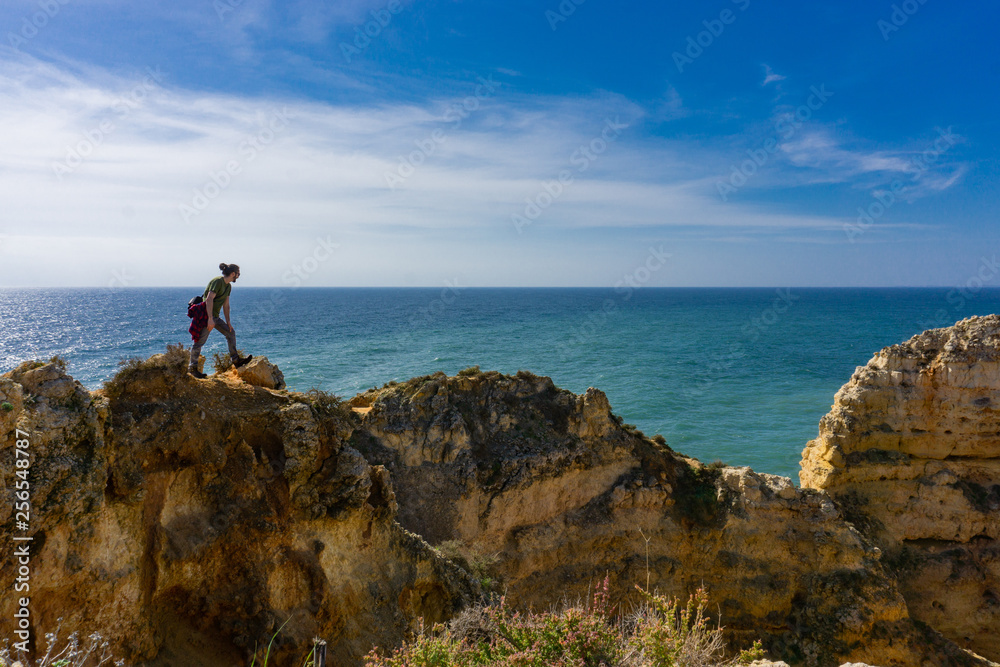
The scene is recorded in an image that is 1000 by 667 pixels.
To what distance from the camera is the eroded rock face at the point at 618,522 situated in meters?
16.4

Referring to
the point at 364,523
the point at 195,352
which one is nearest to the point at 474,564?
the point at 364,523

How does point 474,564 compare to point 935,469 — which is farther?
point 935,469

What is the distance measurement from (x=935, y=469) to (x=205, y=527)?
23054 millimetres

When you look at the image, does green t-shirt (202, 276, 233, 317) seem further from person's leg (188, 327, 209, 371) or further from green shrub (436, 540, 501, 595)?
green shrub (436, 540, 501, 595)

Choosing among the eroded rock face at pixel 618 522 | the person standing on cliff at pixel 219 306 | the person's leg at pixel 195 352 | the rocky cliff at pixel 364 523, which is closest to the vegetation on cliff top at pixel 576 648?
the rocky cliff at pixel 364 523

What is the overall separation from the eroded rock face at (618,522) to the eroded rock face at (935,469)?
333cm

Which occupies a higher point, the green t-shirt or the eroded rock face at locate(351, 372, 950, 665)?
the green t-shirt

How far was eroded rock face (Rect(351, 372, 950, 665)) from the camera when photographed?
16.4 m

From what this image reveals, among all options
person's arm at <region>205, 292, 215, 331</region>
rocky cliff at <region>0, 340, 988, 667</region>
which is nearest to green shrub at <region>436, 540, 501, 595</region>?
rocky cliff at <region>0, 340, 988, 667</region>

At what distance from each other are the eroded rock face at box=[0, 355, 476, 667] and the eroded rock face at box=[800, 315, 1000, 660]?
1681 centimetres

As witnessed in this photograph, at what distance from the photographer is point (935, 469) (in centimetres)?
2002

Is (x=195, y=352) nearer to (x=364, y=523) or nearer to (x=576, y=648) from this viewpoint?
(x=364, y=523)

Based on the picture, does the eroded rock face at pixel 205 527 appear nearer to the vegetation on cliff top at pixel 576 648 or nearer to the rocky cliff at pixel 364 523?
→ the rocky cliff at pixel 364 523

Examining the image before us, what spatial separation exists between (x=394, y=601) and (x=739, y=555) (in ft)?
39.9
